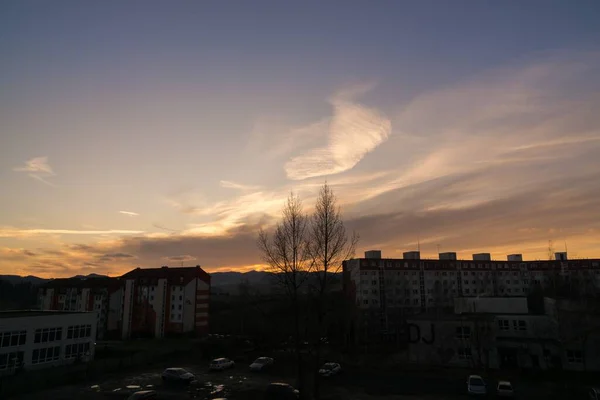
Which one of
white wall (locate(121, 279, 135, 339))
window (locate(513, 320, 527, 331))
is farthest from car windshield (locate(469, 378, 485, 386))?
white wall (locate(121, 279, 135, 339))

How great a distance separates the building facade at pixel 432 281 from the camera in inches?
3425

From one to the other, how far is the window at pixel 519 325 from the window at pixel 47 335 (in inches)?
2161

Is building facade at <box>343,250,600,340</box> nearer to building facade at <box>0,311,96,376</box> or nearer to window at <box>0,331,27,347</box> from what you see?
building facade at <box>0,311,96,376</box>

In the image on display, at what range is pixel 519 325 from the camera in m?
48.9

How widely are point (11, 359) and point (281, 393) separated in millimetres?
29501

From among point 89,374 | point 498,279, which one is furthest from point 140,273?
point 498,279

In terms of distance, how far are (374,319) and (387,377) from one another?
40.9 metres

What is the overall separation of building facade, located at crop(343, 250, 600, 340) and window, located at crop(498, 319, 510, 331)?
30.4 meters

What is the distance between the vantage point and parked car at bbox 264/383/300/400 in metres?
34.1

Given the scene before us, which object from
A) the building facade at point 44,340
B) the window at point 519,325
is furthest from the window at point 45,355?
the window at point 519,325

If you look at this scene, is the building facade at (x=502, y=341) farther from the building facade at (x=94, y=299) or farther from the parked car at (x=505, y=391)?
the building facade at (x=94, y=299)

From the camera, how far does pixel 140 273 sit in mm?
79625

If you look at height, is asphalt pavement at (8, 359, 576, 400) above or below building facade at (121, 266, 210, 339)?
below

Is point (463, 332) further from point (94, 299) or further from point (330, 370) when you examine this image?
point (94, 299)
